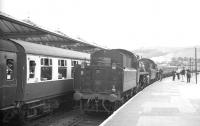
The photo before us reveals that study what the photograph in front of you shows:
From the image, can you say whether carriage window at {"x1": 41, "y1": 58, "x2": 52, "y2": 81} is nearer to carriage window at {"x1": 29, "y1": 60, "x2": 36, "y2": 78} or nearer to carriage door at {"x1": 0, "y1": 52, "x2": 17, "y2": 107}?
carriage window at {"x1": 29, "y1": 60, "x2": 36, "y2": 78}

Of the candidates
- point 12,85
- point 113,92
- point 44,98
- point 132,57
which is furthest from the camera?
point 132,57

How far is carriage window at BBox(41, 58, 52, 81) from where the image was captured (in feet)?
40.5

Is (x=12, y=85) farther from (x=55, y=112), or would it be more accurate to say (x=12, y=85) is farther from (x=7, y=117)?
(x=55, y=112)

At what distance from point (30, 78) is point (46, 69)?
1.53 m

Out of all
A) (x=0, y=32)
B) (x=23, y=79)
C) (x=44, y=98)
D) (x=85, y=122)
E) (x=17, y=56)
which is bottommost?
(x=85, y=122)

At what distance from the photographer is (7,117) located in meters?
10.8

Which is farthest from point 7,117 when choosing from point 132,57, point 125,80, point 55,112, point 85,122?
point 132,57

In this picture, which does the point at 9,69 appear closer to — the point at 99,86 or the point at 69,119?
the point at 69,119

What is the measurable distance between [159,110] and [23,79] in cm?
601

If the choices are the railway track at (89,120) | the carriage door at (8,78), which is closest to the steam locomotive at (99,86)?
the railway track at (89,120)

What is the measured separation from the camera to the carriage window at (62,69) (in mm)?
14045

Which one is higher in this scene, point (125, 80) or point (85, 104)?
point (125, 80)

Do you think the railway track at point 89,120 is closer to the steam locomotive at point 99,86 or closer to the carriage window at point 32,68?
the steam locomotive at point 99,86

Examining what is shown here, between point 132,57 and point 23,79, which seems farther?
point 132,57
